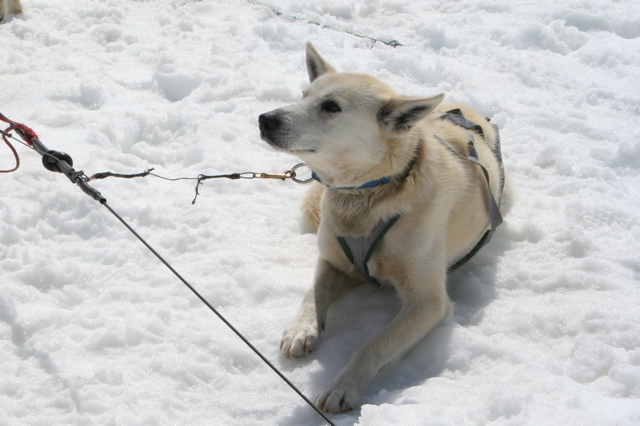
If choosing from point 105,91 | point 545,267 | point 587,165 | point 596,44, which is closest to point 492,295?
point 545,267

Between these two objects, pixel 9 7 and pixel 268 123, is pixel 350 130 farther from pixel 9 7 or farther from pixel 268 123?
pixel 9 7

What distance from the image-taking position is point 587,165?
4.76 meters

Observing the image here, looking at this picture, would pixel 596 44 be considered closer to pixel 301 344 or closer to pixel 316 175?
pixel 316 175

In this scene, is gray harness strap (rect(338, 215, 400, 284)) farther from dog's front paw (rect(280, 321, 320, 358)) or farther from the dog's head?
dog's front paw (rect(280, 321, 320, 358))

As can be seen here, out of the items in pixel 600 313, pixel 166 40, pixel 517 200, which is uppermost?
pixel 600 313

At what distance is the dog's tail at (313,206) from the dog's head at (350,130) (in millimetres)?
853

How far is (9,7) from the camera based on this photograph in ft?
21.9

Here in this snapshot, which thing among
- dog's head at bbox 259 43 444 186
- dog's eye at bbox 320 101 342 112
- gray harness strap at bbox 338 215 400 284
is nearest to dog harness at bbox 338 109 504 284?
gray harness strap at bbox 338 215 400 284

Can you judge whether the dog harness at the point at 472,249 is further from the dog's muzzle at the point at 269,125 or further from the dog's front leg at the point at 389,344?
the dog's muzzle at the point at 269,125

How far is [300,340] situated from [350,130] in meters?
1.09

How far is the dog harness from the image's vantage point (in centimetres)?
323

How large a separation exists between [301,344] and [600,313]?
153cm

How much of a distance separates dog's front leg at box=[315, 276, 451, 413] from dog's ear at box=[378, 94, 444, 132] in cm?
86

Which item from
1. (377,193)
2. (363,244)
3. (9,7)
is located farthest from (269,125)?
(9,7)
